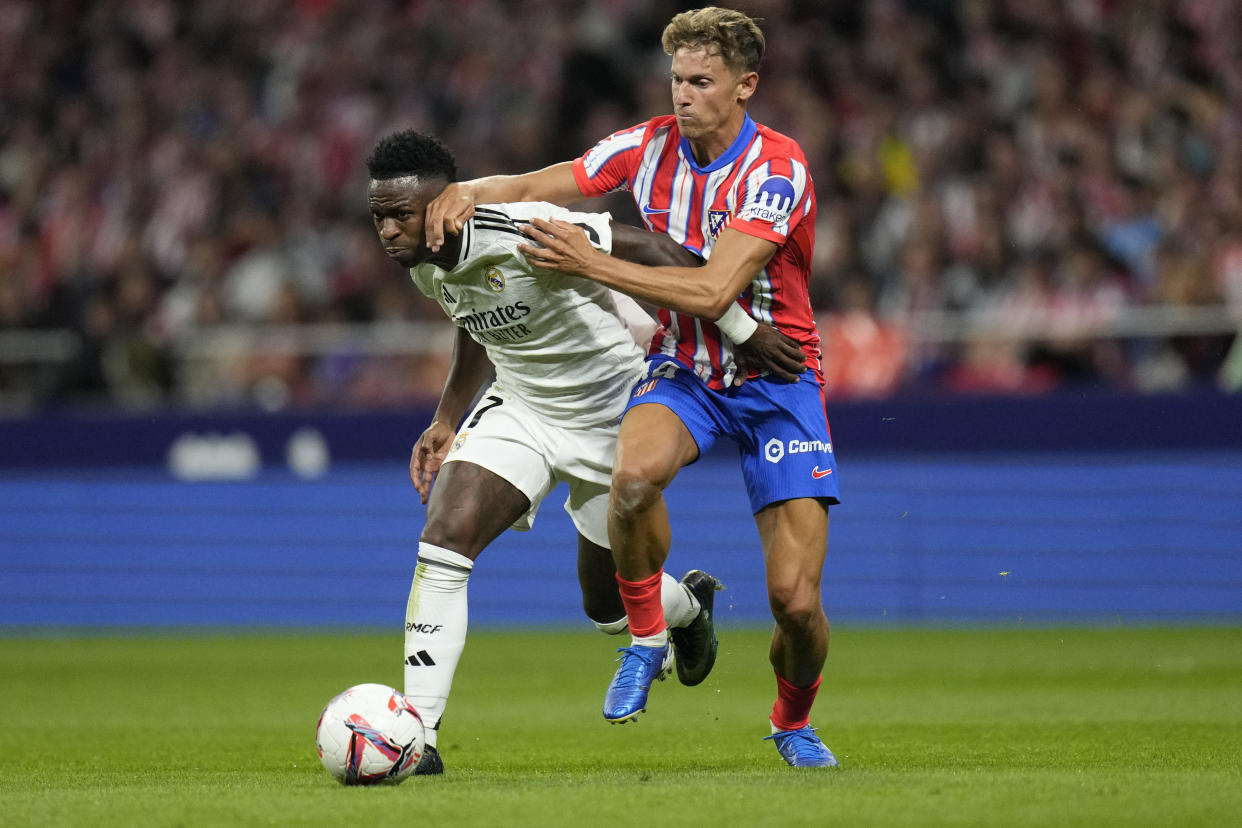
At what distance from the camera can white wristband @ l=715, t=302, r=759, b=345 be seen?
655 centimetres

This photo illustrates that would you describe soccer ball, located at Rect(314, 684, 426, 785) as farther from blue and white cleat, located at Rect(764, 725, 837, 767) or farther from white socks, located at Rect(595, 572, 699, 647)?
blue and white cleat, located at Rect(764, 725, 837, 767)

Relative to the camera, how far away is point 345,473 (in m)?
14.6

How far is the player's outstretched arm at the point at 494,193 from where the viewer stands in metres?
6.39

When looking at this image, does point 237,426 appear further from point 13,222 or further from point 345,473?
point 13,222

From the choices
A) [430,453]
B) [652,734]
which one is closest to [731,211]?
[430,453]

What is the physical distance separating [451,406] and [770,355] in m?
1.42

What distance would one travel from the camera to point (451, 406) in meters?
7.24

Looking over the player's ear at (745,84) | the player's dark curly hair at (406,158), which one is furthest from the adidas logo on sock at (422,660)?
the player's ear at (745,84)

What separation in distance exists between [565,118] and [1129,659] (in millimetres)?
7830

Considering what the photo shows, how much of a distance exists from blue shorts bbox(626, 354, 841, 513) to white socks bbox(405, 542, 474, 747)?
952mm

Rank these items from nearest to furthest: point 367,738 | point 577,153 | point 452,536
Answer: point 367,738 → point 452,536 → point 577,153

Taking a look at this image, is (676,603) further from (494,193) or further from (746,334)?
(494,193)

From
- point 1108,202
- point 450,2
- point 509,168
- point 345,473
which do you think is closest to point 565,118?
point 509,168

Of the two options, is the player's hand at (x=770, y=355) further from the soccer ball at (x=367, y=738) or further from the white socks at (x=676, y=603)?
the soccer ball at (x=367, y=738)
